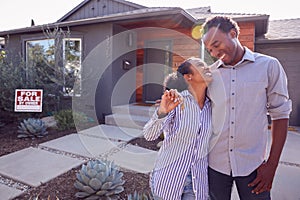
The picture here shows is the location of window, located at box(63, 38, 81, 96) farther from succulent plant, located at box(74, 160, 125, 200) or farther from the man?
the man

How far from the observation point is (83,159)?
3273mm

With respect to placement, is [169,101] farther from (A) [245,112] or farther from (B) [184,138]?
(A) [245,112]

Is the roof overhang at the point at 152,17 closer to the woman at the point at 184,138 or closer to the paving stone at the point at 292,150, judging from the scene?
the paving stone at the point at 292,150

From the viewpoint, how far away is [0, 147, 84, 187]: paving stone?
2.69 m

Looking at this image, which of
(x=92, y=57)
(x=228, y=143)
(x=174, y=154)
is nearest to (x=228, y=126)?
(x=228, y=143)

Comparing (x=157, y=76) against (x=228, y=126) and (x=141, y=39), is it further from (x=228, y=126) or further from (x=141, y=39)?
(x=228, y=126)

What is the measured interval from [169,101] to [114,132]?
12.0 ft

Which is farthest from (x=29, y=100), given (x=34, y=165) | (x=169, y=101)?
(x=169, y=101)

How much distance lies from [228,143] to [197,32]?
4.93 meters

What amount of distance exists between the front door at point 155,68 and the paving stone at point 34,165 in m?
3.86

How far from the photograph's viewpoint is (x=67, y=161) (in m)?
3.19

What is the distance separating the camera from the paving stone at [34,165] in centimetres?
269

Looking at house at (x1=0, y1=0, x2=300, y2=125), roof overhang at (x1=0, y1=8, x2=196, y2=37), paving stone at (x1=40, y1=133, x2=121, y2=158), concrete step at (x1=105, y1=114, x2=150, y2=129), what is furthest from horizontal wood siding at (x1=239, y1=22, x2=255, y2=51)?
paving stone at (x1=40, y1=133, x2=121, y2=158)

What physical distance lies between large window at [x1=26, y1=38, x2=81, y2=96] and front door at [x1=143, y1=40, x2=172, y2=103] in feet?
6.84
